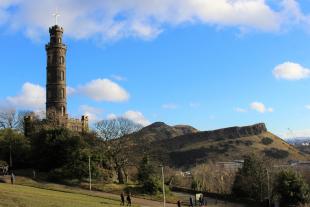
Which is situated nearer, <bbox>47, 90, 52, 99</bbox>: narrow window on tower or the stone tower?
the stone tower

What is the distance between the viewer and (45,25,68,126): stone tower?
4048 inches

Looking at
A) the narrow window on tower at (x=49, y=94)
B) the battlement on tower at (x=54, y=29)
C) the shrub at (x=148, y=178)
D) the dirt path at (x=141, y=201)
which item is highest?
the battlement on tower at (x=54, y=29)

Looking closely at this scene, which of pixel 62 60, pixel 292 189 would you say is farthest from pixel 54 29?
pixel 292 189

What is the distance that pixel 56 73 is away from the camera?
104062mm

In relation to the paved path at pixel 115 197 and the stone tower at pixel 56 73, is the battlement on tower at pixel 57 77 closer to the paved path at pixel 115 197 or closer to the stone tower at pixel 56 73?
the stone tower at pixel 56 73

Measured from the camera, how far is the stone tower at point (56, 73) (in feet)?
337

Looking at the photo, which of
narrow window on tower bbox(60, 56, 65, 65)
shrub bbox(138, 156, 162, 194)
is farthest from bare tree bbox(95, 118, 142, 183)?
narrow window on tower bbox(60, 56, 65, 65)

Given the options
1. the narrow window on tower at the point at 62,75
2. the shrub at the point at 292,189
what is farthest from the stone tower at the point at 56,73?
the shrub at the point at 292,189

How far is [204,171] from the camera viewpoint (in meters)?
99.8

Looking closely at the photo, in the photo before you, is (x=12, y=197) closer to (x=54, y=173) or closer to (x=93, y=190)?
(x=93, y=190)

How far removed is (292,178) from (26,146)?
40.3 metres

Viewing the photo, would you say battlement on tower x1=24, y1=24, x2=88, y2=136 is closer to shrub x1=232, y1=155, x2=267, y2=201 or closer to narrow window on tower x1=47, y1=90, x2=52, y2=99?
narrow window on tower x1=47, y1=90, x2=52, y2=99

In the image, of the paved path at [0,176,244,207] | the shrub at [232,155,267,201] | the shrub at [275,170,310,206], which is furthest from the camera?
the shrub at [232,155,267,201]

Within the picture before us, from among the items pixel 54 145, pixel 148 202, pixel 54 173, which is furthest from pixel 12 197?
pixel 54 145
